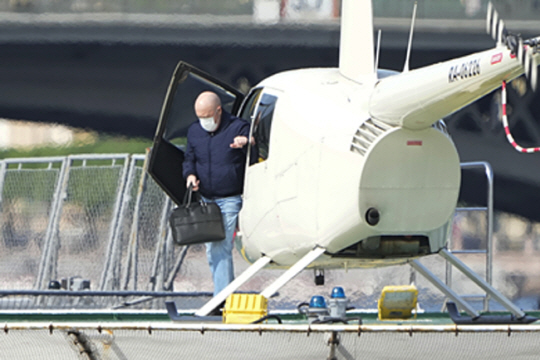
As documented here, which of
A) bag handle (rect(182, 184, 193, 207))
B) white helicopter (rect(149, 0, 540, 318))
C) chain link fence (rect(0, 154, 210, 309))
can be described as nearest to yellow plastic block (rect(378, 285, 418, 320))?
white helicopter (rect(149, 0, 540, 318))

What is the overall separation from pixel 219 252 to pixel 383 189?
1.86 metres

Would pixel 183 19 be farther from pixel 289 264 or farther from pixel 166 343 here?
pixel 166 343

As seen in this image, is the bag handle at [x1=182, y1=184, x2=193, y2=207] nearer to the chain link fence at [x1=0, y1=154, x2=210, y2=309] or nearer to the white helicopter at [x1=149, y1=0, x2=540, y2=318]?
the white helicopter at [x1=149, y1=0, x2=540, y2=318]

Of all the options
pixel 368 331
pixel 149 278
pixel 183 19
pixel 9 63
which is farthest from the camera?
pixel 9 63

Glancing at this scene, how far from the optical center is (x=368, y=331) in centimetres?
530

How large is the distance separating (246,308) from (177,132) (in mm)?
2183

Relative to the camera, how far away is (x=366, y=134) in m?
6.66

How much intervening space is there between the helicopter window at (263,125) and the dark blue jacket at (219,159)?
160 millimetres

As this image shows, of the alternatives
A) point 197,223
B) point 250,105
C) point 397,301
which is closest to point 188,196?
point 197,223

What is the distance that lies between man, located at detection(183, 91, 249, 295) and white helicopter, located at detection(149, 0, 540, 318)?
13cm

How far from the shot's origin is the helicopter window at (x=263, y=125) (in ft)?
25.1

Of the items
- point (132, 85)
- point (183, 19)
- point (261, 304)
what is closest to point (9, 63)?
point (132, 85)

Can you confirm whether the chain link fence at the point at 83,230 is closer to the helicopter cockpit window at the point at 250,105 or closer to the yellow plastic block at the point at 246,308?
the helicopter cockpit window at the point at 250,105

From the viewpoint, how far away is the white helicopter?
6293 mm
